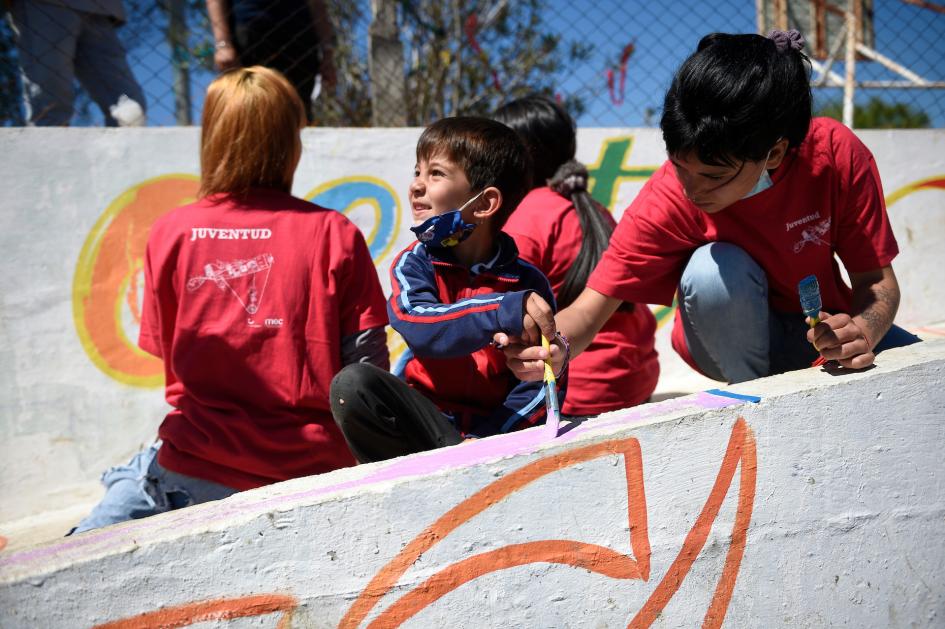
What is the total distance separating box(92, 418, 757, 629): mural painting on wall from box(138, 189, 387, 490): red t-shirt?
78 cm

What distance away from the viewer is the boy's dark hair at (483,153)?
220cm

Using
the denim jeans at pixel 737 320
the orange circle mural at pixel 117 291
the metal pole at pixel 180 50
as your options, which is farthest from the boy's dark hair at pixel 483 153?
the metal pole at pixel 180 50

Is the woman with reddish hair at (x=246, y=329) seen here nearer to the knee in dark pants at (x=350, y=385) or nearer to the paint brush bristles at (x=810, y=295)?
the knee in dark pants at (x=350, y=385)

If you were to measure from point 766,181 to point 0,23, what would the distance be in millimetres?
3728

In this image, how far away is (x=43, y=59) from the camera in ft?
11.8

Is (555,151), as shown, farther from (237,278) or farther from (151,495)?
(151,495)

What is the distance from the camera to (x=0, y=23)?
12.8ft

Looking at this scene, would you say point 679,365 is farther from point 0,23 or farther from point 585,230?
point 0,23

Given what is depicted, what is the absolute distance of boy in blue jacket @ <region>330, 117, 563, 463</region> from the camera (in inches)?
73.3

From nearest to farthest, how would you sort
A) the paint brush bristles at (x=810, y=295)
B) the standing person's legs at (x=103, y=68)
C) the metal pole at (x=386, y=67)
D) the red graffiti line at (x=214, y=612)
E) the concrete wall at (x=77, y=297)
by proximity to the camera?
the red graffiti line at (x=214, y=612) < the paint brush bristles at (x=810, y=295) < the concrete wall at (x=77, y=297) < the standing person's legs at (x=103, y=68) < the metal pole at (x=386, y=67)

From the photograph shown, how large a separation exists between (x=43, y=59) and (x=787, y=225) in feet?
10.6

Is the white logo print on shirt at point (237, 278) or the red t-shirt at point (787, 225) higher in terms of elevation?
the red t-shirt at point (787, 225)

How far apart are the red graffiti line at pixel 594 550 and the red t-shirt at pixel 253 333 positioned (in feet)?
2.59

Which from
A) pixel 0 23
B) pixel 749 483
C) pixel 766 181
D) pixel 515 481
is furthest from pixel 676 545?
pixel 0 23
